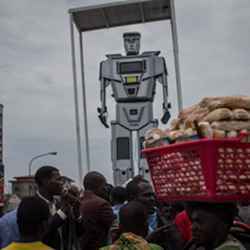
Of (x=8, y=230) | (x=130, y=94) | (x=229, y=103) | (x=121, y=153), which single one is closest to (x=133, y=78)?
(x=130, y=94)

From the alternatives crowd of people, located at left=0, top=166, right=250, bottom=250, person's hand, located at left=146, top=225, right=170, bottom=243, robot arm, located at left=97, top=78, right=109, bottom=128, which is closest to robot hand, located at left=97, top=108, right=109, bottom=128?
robot arm, located at left=97, top=78, right=109, bottom=128

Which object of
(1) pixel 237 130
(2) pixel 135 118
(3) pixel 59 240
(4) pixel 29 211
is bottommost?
(3) pixel 59 240

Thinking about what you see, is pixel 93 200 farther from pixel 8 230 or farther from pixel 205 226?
pixel 205 226

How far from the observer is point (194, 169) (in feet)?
7.70

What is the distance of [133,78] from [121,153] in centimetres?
176

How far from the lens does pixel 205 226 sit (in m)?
2.50

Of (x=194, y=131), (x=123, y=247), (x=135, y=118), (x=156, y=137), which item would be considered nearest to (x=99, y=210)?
(x=123, y=247)

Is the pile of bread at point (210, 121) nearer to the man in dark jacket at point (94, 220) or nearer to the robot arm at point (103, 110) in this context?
the man in dark jacket at point (94, 220)

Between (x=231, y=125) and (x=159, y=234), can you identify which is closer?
(x=231, y=125)

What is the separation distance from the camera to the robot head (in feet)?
45.1

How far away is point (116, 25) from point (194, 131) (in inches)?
448

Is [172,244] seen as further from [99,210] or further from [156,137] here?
[156,137]

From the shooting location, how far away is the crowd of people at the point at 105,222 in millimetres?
2510

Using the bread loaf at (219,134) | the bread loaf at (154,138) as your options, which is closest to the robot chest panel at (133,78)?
the bread loaf at (154,138)
